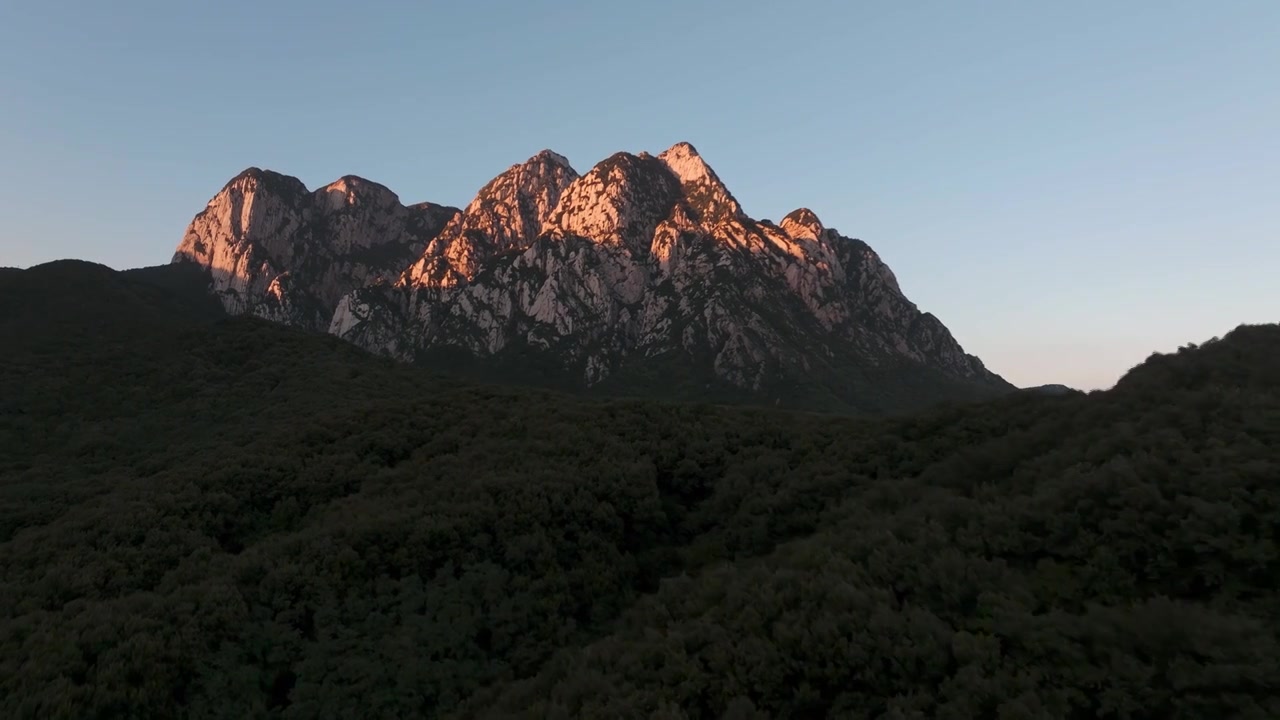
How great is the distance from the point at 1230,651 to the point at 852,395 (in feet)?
431

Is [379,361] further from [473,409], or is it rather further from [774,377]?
[774,377]

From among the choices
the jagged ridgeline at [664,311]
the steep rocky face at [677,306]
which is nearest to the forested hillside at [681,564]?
the jagged ridgeline at [664,311]

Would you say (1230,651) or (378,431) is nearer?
(1230,651)

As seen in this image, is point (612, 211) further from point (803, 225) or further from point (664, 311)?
point (803, 225)

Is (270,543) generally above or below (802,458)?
below

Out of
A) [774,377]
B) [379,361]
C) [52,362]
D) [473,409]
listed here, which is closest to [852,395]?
[774,377]

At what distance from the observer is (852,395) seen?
133000 millimetres

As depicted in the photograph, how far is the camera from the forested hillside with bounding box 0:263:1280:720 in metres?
9.17

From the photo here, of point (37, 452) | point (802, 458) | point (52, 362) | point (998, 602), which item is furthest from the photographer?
point (52, 362)

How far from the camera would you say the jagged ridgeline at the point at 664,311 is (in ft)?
471

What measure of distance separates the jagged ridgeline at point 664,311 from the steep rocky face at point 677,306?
0.41 m

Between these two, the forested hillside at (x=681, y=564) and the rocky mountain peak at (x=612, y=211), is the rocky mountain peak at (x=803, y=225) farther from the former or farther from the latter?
the forested hillside at (x=681, y=564)

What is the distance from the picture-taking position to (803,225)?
187m

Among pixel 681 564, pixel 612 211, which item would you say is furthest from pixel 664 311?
pixel 681 564
